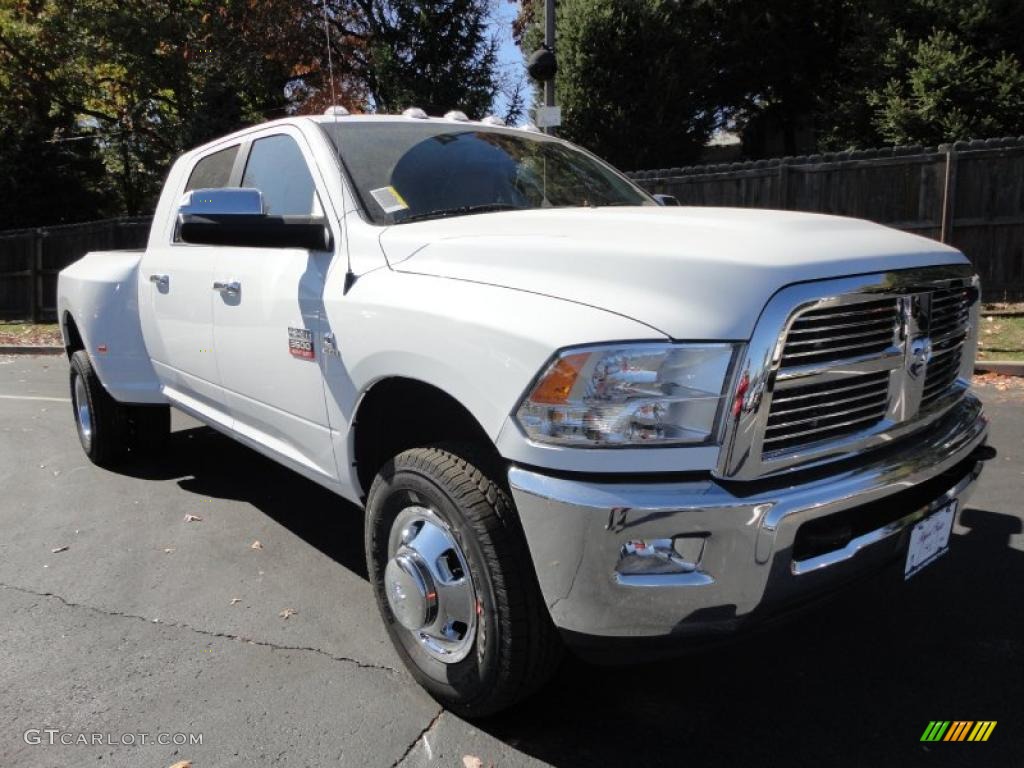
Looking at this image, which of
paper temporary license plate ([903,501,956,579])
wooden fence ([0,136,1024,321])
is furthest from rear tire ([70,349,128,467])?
wooden fence ([0,136,1024,321])

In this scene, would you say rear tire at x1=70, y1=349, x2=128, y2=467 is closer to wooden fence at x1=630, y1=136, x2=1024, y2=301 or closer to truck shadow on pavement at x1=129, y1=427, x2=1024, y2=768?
truck shadow on pavement at x1=129, y1=427, x2=1024, y2=768

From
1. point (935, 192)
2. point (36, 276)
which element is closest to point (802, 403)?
point (935, 192)

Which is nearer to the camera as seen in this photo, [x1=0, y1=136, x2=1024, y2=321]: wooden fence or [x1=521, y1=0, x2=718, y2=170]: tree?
[x1=0, y1=136, x2=1024, y2=321]: wooden fence

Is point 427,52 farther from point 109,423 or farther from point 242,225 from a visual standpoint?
point 242,225

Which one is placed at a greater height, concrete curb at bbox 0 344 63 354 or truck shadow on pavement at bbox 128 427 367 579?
truck shadow on pavement at bbox 128 427 367 579

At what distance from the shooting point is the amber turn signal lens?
203 cm

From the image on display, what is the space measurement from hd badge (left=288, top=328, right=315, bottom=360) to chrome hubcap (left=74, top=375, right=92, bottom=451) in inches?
117

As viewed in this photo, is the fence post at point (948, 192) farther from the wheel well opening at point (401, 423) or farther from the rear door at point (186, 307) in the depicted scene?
the wheel well opening at point (401, 423)

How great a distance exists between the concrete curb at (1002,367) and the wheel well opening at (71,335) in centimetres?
751

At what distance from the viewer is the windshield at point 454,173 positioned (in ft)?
10.3

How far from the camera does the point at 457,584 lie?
96.4 inches

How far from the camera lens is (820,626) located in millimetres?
3111

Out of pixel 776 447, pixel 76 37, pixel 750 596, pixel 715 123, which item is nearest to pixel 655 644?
pixel 750 596

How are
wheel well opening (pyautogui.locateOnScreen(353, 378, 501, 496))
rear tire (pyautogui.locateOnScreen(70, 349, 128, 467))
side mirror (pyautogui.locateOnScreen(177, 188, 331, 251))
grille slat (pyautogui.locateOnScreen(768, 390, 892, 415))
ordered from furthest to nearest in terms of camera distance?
rear tire (pyautogui.locateOnScreen(70, 349, 128, 467)) < side mirror (pyautogui.locateOnScreen(177, 188, 331, 251)) < wheel well opening (pyautogui.locateOnScreen(353, 378, 501, 496)) < grille slat (pyautogui.locateOnScreen(768, 390, 892, 415))
